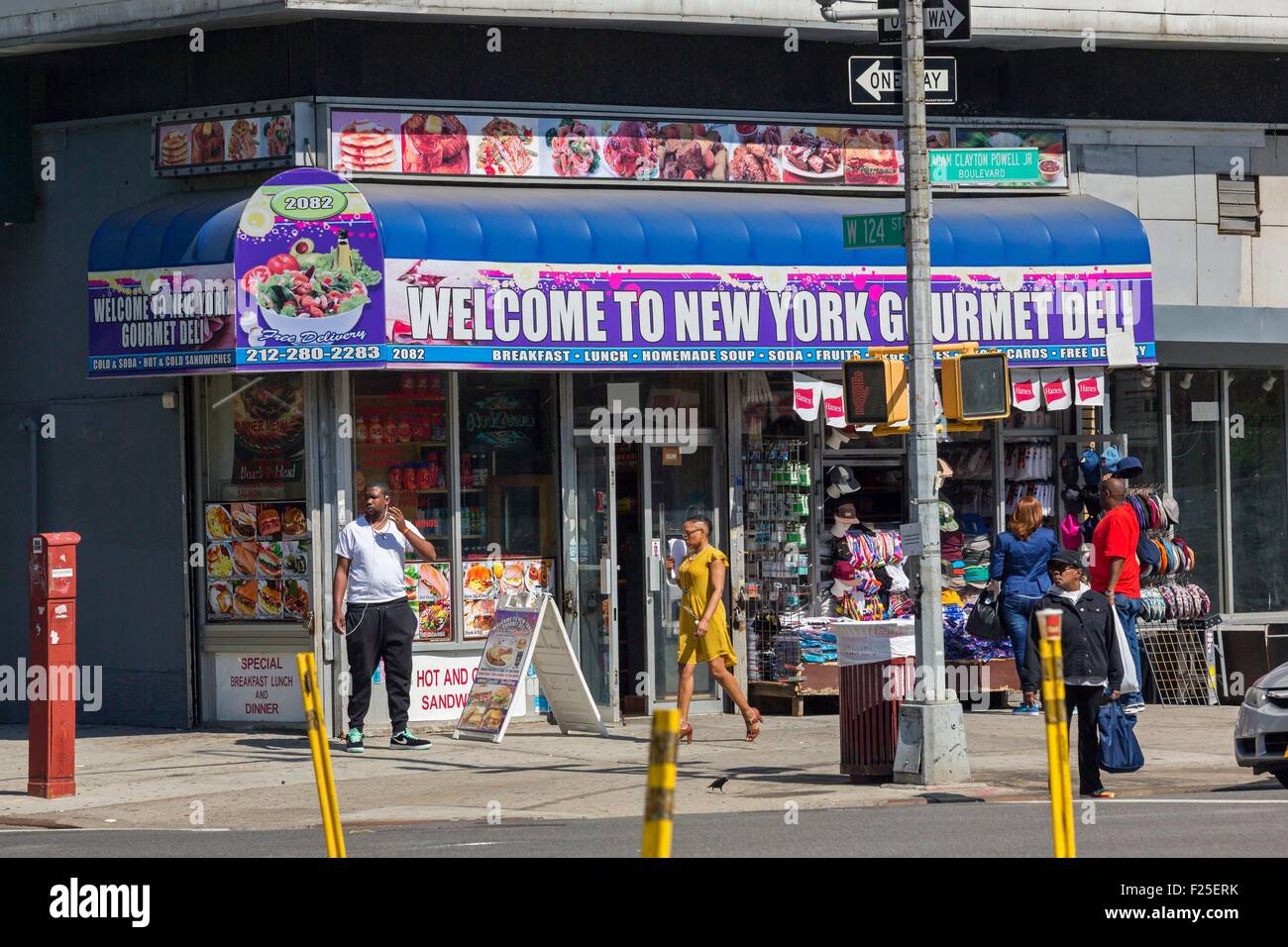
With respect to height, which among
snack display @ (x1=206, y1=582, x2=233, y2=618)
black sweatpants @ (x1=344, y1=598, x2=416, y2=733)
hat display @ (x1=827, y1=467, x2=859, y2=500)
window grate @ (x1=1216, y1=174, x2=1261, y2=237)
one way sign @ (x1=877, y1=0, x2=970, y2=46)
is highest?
one way sign @ (x1=877, y1=0, x2=970, y2=46)

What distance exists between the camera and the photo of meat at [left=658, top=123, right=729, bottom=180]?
59.9 feet

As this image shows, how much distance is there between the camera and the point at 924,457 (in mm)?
14008

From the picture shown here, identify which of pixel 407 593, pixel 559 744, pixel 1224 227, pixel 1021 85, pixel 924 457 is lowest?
pixel 559 744

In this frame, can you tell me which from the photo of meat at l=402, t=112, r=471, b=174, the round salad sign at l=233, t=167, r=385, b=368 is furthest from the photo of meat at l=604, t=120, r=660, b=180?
the round salad sign at l=233, t=167, r=385, b=368

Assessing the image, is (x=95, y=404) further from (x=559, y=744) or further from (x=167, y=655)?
(x=559, y=744)

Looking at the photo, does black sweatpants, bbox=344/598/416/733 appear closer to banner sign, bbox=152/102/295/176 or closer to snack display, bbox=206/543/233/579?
snack display, bbox=206/543/233/579

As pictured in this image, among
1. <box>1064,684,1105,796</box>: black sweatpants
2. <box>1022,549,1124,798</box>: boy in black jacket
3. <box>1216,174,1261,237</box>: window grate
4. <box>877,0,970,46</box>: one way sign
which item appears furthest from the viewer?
<box>1216,174,1261,237</box>: window grate

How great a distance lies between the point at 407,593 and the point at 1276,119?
10526 mm

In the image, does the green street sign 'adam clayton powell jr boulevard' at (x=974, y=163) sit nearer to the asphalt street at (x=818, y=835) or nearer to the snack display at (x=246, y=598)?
the asphalt street at (x=818, y=835)

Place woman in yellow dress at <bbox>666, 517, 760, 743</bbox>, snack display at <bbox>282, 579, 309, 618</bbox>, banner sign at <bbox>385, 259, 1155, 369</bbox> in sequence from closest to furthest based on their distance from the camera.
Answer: woman in yellow dress at <bbox>666, 517, 760, 743</bbox>, banner sign at <bbox>385, 259, 1155, 369</bbox>, snack display at <bbox>282, 579, 309, 618</bbox>

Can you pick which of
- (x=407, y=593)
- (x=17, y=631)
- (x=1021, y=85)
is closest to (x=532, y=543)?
(x=407, y=593)

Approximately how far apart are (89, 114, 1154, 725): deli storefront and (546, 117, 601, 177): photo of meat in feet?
0.88

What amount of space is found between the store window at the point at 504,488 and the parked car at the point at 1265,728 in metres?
6.74

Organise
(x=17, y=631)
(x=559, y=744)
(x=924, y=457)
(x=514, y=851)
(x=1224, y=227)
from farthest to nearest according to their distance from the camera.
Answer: (x=1224, y=227), (x=17, y=631), (x=559, y=744), (x=924, y=457), (x=514, y=851)
